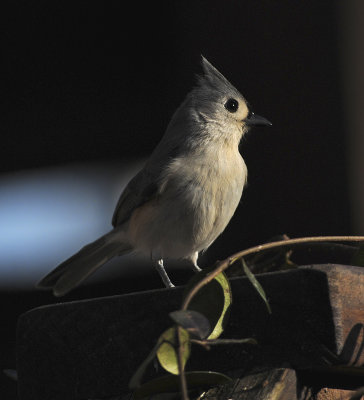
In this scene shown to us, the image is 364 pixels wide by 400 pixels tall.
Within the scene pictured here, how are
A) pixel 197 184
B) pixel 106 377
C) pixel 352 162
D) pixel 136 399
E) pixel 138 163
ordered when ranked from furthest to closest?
pixel 138 163, pixel 352 162, pixel 197 184, pixel 106 377, pixel 136 399

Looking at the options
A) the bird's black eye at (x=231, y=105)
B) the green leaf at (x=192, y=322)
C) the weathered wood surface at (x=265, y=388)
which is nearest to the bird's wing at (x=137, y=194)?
the bird's black eye at (x=231, y=105)

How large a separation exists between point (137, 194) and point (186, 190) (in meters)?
0.23

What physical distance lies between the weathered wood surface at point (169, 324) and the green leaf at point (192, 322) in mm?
237

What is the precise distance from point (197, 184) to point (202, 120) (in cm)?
46

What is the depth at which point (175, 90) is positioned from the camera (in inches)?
157

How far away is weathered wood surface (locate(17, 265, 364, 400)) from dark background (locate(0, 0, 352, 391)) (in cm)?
186

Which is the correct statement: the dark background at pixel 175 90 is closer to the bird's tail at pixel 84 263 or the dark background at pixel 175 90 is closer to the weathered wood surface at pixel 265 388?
the bird's tail at pixel 84 263

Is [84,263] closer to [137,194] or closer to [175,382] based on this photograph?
[137,194]

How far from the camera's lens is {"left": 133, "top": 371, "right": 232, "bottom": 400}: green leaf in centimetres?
100

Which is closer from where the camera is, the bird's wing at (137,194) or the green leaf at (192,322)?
the green leaf at (192,322)

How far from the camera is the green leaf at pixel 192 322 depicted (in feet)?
2.84

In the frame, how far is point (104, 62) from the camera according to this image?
4.50 metres

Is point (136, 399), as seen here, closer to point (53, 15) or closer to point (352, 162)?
point (352, 162)

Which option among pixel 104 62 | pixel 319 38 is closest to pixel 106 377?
pixel 319 38
